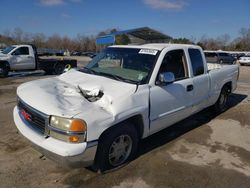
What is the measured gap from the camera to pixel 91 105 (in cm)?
328

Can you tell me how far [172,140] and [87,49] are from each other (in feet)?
300

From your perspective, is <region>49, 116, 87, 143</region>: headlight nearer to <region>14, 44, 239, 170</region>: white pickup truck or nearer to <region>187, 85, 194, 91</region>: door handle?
<region>14, 44, 239, 170</region>: white pickup truck

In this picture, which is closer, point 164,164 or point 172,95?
point 164,164

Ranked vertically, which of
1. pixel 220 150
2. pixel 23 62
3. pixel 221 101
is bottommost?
pixel 220 150

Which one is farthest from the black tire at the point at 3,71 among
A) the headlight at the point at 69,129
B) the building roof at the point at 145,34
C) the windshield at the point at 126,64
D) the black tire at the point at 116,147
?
the building roof at the point at 145,34

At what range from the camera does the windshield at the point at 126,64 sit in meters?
4.12

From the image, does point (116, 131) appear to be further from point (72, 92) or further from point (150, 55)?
point (150, 55)

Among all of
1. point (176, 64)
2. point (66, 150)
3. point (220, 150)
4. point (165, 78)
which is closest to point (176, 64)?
point (176, 64)

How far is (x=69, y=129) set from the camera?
2.95 metres

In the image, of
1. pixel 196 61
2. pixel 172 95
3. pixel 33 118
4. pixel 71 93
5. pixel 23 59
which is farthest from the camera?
pixel 23 59

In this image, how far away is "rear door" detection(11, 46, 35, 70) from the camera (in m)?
14.5

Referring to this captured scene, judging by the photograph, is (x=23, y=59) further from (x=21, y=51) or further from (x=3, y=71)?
(x=3, y=71)

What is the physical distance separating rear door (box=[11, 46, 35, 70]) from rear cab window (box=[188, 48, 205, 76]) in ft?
39.3

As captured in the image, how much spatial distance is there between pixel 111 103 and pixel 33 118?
107 cm
